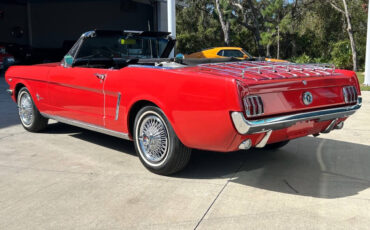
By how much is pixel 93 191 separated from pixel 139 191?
0.42m

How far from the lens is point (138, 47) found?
5.55 meters

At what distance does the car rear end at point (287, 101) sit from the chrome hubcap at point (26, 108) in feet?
10.4

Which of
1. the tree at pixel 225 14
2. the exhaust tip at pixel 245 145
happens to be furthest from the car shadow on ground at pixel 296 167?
the tree at pixel 225 14

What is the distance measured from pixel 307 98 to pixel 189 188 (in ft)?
4.42

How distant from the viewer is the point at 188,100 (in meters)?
3.60

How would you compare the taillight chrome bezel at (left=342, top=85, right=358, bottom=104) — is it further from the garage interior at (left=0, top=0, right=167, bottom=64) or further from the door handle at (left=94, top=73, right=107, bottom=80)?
the garage interior at (left=0, top=0, right=167, bottom=64)

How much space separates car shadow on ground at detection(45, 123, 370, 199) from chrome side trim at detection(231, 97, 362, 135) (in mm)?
628

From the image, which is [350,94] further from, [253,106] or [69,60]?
[69,60]

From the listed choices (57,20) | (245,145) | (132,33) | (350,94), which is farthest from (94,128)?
(57,20)

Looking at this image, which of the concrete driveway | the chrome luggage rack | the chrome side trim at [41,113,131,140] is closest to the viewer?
the concrete driveway

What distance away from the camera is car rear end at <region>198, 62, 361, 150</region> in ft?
11.0

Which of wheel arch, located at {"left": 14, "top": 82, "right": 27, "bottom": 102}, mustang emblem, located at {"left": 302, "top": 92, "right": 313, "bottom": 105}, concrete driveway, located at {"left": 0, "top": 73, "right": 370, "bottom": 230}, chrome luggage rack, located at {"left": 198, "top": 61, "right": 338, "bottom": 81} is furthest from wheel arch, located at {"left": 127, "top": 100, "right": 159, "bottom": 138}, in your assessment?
wheel arch, located at {"left": 14, "top": 82, "right": 27, "bottom": 102}

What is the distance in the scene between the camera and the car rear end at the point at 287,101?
11.0 ft

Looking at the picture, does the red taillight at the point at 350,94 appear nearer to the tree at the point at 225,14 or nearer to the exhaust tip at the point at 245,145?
the exhaust tip at the point at 245,145
